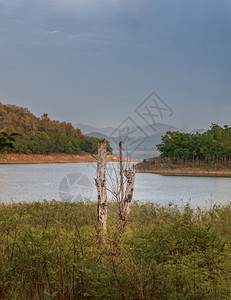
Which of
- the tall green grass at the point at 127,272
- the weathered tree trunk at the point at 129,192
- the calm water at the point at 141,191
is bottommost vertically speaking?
the calm water at the point at 141,191

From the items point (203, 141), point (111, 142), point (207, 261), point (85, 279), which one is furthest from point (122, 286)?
point (203, 141)

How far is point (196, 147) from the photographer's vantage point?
41.2 meters

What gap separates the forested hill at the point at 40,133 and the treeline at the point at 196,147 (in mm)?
20042

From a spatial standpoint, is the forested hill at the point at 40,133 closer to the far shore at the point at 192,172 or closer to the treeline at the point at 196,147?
the treeline at the point at 196,147

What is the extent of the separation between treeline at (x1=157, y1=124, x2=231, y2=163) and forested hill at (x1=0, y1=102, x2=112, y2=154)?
20042 millimetres

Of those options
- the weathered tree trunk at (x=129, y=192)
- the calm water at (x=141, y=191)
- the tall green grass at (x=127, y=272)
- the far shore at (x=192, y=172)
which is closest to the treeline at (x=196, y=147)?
the far shore at (x=192, y=172)

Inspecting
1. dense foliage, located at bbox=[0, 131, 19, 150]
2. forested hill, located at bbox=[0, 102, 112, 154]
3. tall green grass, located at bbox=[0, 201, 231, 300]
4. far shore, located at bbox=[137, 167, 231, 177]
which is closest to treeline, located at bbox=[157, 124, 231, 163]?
far shore, located at bbox=[137, 167, 231, 177]

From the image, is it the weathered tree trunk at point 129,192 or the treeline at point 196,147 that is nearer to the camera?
the weathered tree trunk at point 129,192

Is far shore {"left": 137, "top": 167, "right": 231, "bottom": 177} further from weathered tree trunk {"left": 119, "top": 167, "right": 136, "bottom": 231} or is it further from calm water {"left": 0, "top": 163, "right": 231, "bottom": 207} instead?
weathered tree trunk {"left": 119, "top": 167, "right": 136, "bottom": 231}

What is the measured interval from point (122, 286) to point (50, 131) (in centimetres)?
7191

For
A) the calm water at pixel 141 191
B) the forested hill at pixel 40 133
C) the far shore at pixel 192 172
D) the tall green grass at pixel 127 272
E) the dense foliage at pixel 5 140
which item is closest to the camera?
the dense foliage at pixel 5 140

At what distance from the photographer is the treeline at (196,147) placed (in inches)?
1581

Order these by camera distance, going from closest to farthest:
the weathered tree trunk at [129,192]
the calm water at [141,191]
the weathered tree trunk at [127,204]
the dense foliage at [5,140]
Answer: the dense foliage at [5,140] → the weathered tree trunk at [127,204] → the weathered tree trunk at [129,192] → the calm water at [141,191]

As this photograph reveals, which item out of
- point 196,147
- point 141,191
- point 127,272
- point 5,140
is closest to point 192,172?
point 196,147
